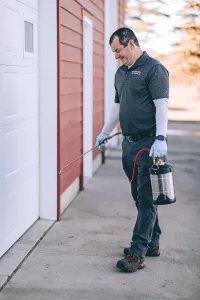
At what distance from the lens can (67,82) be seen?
6.60 meters

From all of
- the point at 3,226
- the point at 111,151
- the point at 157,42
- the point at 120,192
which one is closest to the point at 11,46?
the point at 3,226

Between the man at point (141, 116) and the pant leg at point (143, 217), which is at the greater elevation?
the man at point (141, 116)

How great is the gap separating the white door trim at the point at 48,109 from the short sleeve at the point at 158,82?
165 centimetres

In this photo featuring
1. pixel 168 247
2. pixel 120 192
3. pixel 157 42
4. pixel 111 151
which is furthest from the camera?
pixel 157 42

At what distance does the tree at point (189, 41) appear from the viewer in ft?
76.9

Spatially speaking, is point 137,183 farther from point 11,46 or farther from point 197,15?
point 197,15

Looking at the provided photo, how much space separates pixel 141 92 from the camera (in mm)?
4602

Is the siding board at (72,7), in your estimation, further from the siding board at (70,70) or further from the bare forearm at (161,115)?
the bare forearm at (161,115)

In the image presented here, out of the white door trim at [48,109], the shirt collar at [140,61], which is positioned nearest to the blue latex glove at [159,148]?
the shirt collar at [140,61]

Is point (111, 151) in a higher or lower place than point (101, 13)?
lower

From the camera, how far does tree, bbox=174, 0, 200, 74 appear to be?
23438 mm

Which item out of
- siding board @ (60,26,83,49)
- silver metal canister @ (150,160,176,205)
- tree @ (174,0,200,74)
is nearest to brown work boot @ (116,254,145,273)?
silver metal canister @ (150,160,176,205)

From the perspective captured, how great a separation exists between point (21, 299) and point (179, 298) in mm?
1096

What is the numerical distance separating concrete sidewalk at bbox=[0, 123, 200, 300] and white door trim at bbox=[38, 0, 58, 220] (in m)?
0.33
